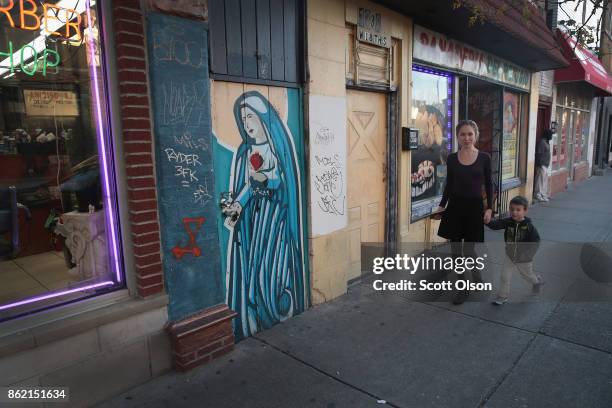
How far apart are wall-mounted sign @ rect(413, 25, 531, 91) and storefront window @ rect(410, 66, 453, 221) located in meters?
0.20

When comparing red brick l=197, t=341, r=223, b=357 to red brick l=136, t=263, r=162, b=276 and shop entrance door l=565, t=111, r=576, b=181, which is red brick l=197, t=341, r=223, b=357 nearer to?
red brick l=136, t=263, r=162, b=276

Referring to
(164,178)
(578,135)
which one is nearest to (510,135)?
(578,135)

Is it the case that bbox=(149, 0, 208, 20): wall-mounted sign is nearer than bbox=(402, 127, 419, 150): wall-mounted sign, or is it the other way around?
bbox=(149, 0, 208, 20): wall-mounted sign

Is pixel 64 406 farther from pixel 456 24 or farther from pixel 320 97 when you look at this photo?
pixel 456 24

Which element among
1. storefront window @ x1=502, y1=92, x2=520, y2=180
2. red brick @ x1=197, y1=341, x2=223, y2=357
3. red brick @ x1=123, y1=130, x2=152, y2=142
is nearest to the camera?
red brick @ x1=123, y1=130, x2=152, y2=142

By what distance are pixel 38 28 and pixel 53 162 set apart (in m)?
1.01

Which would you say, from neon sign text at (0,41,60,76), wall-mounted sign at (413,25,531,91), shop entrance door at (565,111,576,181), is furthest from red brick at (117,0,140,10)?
shop entrance door at (565,111,576,181)

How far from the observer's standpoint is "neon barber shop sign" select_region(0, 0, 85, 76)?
271 centimetres

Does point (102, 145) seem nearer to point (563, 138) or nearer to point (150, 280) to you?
point (150, 280)

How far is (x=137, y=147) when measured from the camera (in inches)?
115

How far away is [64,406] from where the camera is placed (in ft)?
8.89

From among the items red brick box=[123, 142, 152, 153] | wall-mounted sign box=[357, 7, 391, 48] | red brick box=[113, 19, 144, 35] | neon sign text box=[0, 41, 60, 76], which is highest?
wall-mounted sign box=[357, 7, 391, 48]

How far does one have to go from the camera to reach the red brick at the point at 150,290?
306 centimetres

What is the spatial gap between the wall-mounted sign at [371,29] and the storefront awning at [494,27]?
19cm
